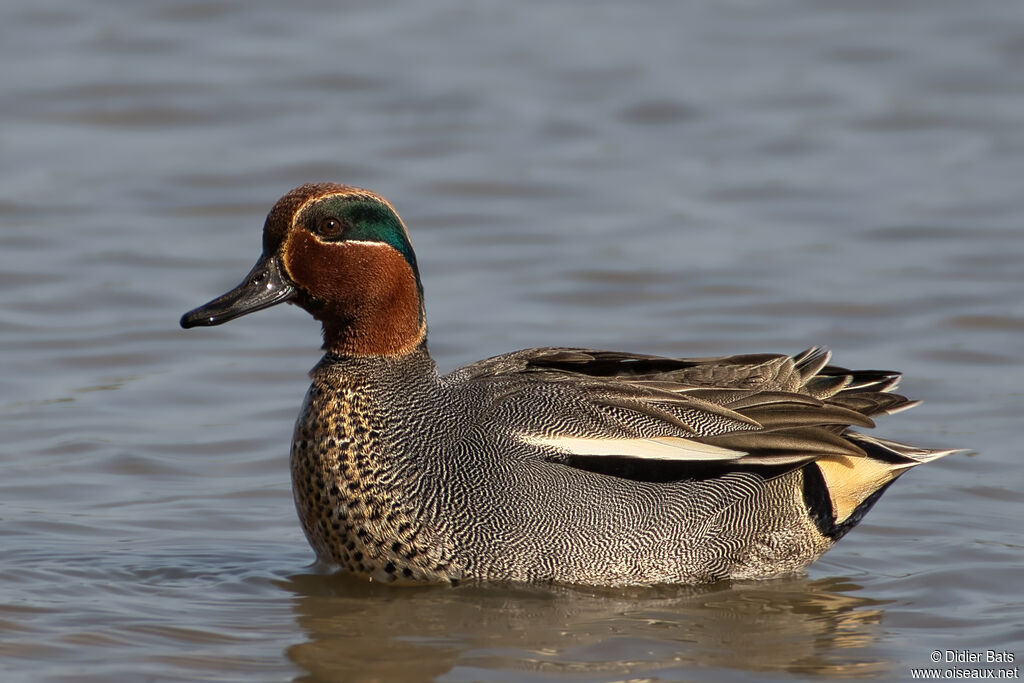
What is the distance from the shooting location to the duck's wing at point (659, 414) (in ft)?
20.8

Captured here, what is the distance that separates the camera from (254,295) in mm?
6504

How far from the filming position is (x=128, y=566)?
662cm

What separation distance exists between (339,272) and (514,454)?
98cm

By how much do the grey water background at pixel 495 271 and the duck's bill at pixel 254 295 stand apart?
40.3 inches

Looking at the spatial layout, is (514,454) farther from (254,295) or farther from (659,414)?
(254,295)

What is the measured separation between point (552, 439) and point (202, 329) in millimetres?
3944

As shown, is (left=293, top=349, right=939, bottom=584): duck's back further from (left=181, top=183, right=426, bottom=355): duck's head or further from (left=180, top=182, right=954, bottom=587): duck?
(left=181, top=183, right=426, bottom=355): duck's head

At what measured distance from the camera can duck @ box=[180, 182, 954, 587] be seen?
628 centimetres

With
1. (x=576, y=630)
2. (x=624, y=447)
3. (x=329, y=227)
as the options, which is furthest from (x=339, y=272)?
(x=576, y=630)

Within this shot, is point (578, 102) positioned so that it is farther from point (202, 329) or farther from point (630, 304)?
point (202, 329)

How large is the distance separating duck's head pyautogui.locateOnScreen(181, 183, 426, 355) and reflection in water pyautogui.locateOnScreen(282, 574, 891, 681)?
1.02 metres

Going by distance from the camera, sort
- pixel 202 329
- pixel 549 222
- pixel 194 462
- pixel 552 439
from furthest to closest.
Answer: pixel 549 222, pixel 202 329, pixel 194 462, pixel 552 439

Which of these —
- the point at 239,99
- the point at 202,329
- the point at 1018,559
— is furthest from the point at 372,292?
the point at 239,99

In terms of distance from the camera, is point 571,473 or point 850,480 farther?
point 850,480
